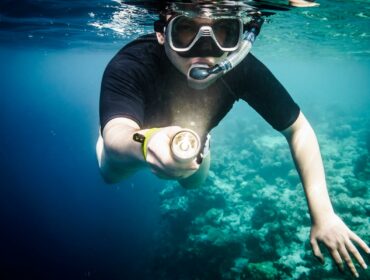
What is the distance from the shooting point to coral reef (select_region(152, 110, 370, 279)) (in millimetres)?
9310

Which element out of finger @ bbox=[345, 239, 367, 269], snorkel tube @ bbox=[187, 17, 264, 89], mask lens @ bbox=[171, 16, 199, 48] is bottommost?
finger @ bbox=[345, 239, 367, 269]

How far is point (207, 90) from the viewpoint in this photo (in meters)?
3.39

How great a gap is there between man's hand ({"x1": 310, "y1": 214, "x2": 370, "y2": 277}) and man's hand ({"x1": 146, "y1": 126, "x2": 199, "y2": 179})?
208 centimetres

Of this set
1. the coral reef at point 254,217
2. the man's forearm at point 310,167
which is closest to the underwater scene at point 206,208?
the coral reef at point 254,217

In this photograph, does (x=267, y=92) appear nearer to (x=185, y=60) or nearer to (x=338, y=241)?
(x=185, y=60)

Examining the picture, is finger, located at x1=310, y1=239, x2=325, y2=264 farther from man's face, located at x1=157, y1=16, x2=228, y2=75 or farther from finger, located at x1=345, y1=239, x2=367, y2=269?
man's face, located at x1=157, y1=16, x2=228, y2=75

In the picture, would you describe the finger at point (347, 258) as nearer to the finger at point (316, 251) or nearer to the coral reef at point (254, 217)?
the finger at point (316, 251)

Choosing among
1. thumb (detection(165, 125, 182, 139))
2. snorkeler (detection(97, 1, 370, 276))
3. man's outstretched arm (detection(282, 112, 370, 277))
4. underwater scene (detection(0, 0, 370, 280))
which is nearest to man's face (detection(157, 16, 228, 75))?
snorkeler (detection(97, 1, 370, 276))

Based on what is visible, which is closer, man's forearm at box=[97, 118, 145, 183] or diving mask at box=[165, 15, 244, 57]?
man's forearm at box=[97, 118, 145, 183]

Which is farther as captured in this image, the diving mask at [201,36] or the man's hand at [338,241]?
the diving mask at [201,36]

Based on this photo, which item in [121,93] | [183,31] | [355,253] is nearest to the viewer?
[121,93]

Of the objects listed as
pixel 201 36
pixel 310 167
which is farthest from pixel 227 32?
pixel 310 167

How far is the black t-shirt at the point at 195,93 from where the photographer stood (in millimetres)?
3117

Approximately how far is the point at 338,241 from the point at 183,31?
2707mm
